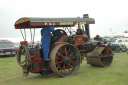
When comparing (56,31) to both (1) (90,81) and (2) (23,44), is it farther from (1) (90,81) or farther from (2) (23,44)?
(1) (90,81)

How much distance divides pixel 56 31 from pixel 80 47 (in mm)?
1250

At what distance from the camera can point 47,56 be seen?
559 centimetres

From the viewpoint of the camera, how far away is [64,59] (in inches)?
227

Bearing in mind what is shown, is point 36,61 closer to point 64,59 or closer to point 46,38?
point 46,38

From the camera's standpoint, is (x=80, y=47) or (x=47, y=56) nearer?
(x=47, y=56)

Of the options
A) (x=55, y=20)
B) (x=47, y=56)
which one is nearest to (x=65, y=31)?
(x=55, y=20)

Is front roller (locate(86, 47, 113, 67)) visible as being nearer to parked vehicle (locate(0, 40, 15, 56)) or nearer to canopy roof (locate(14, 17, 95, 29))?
canopy roof (locate(14, 17, 95, 29))

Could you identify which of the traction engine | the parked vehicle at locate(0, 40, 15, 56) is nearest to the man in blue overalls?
the traction engine

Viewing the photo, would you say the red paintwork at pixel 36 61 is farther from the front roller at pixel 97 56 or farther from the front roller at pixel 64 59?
the front roller at pixel 97 56

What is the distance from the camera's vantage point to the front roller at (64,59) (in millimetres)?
5465

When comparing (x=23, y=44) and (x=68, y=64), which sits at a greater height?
(x=23, y=44)

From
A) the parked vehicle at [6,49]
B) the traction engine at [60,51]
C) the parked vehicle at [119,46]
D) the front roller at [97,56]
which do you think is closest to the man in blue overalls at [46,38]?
the traction engine at [60,51]

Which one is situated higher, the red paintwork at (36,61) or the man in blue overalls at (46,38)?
the man in blue overalls at (46,38)

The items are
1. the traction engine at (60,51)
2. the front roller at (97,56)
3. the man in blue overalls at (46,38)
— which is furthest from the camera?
the front roller at (97,56)
